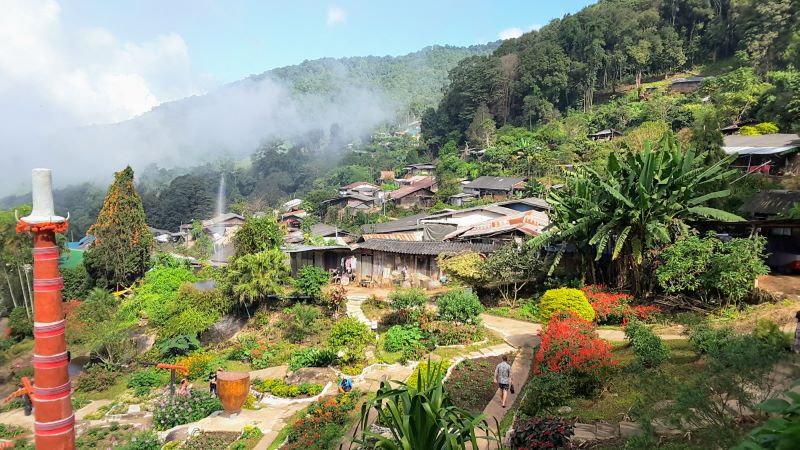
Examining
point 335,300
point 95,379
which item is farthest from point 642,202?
point 95,379

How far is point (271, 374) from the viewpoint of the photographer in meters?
16.5

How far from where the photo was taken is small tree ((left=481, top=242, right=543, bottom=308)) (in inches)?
760

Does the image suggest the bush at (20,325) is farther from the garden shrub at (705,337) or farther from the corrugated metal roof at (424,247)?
the garden shrub at (705,337)

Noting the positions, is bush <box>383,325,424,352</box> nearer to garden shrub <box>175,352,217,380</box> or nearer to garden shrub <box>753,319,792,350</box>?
garden shrub <box>175,352,217,380</box>

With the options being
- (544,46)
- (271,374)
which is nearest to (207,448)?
Result: (271,374)

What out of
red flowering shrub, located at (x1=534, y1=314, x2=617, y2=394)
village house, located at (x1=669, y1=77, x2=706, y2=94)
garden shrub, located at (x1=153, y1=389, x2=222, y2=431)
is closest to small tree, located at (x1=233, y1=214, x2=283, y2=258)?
garden shrub, located at (x1=153, y1=389, x2=222, y2=431)

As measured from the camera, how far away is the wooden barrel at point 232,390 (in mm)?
13352

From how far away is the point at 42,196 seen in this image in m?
9.24

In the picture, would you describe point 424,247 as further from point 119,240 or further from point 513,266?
point 119,240

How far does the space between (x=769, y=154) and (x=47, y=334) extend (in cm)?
3104

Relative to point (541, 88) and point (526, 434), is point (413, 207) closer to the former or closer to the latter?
point (541, 88)

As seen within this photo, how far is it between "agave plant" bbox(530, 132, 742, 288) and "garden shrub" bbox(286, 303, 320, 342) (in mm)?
9569

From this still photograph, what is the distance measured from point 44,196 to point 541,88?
68.5m

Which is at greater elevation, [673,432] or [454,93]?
[454,93]
